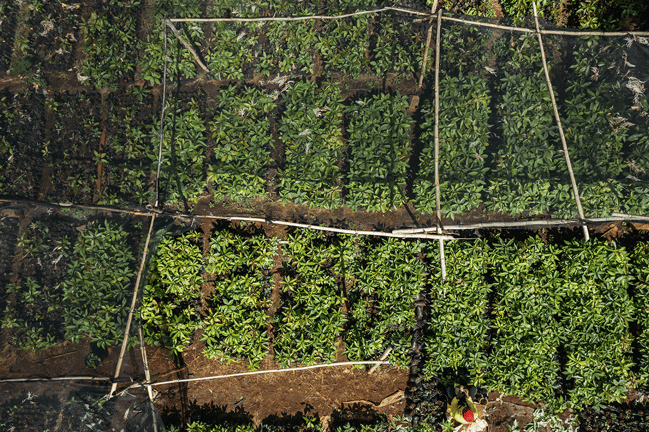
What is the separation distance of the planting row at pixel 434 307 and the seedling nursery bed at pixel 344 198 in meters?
0.03

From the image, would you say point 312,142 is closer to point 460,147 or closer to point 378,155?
point 378,155

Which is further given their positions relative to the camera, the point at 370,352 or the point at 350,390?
the point at 350,390

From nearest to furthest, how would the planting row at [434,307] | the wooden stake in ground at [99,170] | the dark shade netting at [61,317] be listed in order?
1. the dark shade netting at [61,317]
2. the wooden stake in ground at [99,170]
3. the planting row at [434,307]

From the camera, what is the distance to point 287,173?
180 inches

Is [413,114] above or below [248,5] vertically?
below

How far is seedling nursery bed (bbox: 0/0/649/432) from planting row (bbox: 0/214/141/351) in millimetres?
74

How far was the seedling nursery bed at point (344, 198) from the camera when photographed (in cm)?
437

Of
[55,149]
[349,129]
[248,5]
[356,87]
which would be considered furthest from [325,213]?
[55,149]

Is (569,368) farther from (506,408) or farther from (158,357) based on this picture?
(158,357)

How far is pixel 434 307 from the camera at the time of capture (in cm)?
468

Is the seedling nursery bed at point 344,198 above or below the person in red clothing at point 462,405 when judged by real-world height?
above

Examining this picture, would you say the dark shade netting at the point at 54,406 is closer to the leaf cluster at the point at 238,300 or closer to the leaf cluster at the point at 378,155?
the leaf cluster at the point at 238,300

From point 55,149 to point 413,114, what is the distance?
479 cm

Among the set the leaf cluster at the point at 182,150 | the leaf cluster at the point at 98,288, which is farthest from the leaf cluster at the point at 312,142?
the leaf cluster at the point at 98,288
